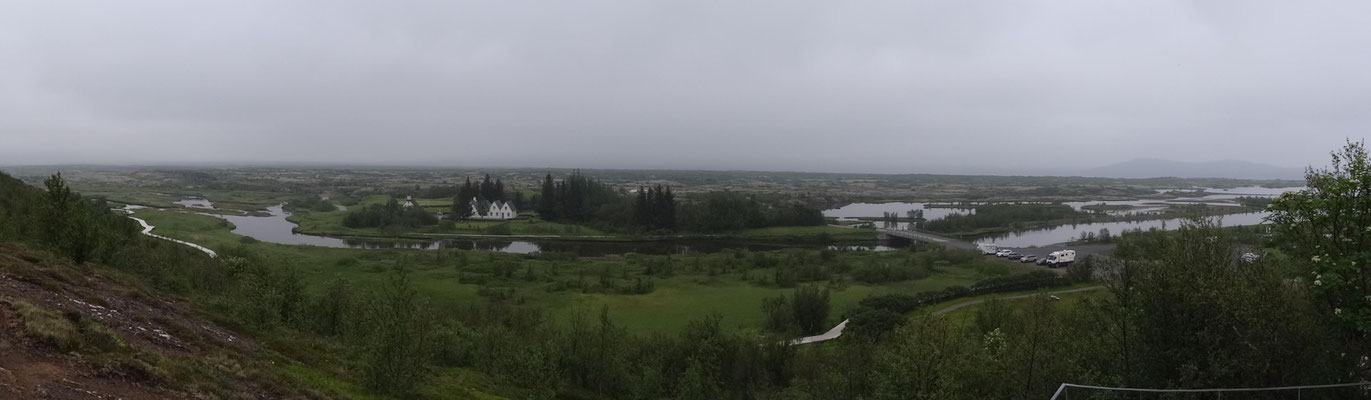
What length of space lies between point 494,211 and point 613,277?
198 ft

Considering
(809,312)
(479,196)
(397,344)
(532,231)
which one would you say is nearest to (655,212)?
(532,231)

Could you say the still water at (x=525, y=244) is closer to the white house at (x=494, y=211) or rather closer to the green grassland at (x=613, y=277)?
the green grassland at (x=613, y=277)

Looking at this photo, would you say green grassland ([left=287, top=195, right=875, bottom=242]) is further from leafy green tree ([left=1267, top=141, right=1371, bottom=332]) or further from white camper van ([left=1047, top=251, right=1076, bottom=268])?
leafy green tree ([left=1267, top=141, right=1371, bottom=332])

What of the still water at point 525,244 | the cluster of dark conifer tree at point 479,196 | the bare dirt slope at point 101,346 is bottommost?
the still water at point 525,244

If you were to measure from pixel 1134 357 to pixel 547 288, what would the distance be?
133ft

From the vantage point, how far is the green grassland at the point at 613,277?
139 feet

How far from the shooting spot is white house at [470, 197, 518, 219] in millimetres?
107375

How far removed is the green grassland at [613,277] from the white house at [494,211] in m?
40.7

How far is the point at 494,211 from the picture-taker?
353ft

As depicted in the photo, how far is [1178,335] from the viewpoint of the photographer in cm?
1242

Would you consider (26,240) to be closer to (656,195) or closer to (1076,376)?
(1076,376)

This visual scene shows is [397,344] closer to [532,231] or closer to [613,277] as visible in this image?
[613,277]

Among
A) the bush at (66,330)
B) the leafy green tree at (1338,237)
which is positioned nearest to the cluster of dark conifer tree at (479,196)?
the bush at (66,330)

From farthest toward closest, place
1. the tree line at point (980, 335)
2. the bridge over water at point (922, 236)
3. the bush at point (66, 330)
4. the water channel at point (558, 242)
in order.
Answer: the bridge over water at point (922, 236)
the water channel at point (558, 242)
the tree line at point (980, 335)
the bush at point (66, 330)
